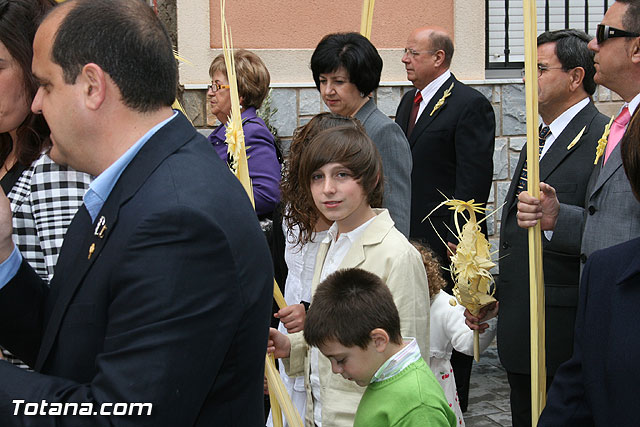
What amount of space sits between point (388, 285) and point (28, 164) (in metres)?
1.20

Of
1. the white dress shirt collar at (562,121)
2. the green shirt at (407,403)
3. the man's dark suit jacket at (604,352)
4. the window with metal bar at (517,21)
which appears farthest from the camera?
the window with metal bar at (517,21)

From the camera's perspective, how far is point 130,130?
144cm

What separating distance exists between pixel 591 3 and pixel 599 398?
21.5 feet

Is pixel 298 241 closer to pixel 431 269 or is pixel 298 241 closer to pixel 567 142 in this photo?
pixel 431 269

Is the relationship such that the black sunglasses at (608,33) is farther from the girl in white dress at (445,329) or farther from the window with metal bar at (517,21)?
the window with metal bar at (517,21)

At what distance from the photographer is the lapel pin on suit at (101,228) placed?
1.38 metres

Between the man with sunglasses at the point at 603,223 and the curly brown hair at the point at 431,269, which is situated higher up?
the man with sunglasses at the point at 603,223

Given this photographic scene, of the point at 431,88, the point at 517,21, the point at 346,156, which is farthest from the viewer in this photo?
the point at 517,21

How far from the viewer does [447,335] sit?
10.9ft

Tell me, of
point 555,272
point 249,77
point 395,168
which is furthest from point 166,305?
point 249,77

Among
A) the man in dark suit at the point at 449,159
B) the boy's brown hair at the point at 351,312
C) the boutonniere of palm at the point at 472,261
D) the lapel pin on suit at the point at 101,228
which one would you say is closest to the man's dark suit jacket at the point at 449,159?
the man in dark suit at the point at 449,159

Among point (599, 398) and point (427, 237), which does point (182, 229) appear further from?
point (427, 237)

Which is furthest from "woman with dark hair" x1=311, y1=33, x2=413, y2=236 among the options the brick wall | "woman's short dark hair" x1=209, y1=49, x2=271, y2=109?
the brick wall

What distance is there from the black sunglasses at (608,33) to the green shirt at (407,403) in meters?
1.49
